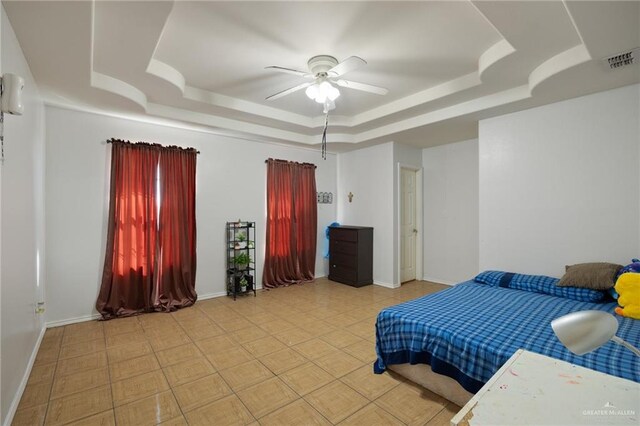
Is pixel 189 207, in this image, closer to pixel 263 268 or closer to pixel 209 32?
pixel 263 268

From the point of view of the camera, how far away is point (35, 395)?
214 centimetres

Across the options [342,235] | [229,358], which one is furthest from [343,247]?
[229,358]

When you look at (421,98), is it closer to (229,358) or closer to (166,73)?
(166,73)

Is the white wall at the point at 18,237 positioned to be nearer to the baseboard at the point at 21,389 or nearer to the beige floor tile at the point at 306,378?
the baseboard at the point at 21,389

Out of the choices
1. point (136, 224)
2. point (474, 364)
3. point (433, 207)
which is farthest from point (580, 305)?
point (136, 224)

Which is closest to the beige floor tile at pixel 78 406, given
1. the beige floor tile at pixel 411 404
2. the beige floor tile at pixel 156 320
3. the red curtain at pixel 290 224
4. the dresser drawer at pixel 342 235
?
the beige floor tile at pixel 156 320

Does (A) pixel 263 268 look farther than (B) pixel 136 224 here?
Yes

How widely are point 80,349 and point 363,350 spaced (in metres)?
2.68

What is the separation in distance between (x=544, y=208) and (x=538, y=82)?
4.51 feet

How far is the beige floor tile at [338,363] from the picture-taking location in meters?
2.45

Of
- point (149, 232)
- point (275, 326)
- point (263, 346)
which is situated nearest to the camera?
point (263, 346)

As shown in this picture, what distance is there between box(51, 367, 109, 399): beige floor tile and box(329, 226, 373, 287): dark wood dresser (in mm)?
3607

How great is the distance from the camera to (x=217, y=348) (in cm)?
287

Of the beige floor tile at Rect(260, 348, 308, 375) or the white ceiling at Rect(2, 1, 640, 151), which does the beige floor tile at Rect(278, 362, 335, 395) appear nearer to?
the beige floor tile at Rect(260, 348, 308, 375)
